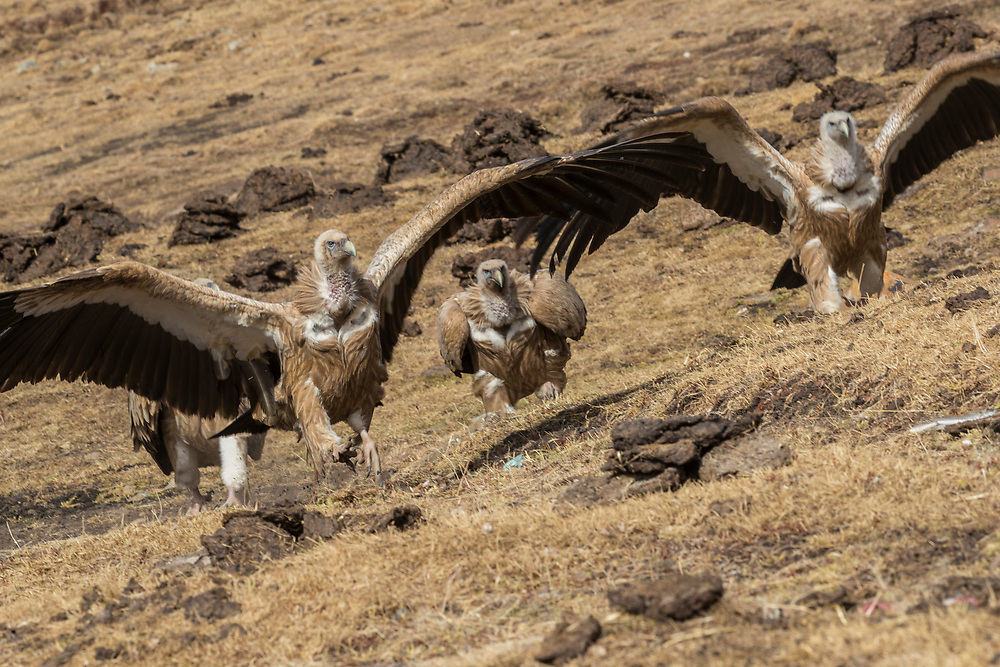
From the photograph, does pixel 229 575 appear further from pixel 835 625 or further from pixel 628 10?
pixel 628 10

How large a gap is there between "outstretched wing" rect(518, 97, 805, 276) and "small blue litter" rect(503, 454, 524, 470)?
1418 mm

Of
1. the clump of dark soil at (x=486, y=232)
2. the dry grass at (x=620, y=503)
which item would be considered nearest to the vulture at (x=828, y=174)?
the dry grass at (x=620, y=503)

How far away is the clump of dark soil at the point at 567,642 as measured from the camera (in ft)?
10.7

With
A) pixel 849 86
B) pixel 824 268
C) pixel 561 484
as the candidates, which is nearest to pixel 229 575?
pixel 561 484

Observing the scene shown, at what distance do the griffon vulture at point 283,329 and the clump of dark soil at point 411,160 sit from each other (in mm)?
11182

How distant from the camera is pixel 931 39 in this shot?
1783cm

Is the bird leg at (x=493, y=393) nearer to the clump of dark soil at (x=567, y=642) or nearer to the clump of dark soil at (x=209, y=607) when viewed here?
the clump of dark soil at (x=209, y=607)

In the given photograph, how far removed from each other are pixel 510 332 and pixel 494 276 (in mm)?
503

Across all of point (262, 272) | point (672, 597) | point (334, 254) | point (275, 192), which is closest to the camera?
point (672, 597)

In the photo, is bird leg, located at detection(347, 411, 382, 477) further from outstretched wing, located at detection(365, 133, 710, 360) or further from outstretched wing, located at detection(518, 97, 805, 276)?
outstretched wing, located at detection(518, 97, 805, 276)

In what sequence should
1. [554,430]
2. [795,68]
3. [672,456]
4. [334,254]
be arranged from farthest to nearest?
1. [795,68]
2. [554,430]
3. [334,254]
4. [672,456]

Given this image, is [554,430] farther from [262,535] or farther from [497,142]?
[497,142]

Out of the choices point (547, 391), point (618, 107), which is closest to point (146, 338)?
point (547, 391)

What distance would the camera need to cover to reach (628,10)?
3067 centimetres
